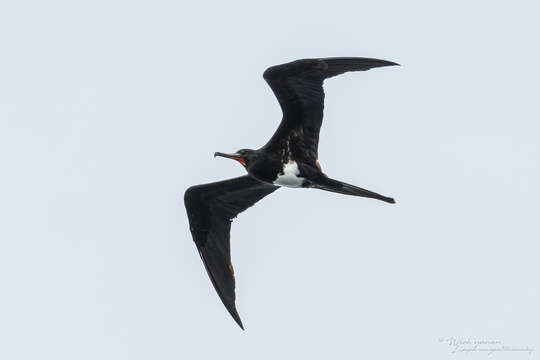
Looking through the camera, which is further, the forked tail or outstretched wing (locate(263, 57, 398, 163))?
outstretched wing (locate(263, 57, 398, 163))

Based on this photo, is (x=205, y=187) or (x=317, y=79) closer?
(x=317, y=79)

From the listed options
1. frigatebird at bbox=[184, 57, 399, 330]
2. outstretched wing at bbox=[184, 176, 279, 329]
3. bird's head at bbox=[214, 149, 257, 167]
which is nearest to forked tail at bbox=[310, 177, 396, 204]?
frigatebird at bbox=[184, 57, 399, 330]

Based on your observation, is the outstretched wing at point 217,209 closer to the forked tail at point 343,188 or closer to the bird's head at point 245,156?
the bird's head at point 245,156

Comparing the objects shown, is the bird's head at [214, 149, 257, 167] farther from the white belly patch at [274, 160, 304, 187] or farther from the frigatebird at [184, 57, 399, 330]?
the white belly patch at [274, 160, 304, 187]

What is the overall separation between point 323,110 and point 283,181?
1.02 metres

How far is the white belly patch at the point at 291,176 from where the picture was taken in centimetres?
1205

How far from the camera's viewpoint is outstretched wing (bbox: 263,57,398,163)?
456 inches

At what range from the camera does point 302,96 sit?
11.9 metres

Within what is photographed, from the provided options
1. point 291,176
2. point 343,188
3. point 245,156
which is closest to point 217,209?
point 245,156

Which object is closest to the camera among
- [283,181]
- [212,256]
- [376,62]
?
[376,62]

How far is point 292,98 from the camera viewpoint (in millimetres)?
11883

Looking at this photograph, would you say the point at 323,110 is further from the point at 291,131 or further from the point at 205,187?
the point at 205,187

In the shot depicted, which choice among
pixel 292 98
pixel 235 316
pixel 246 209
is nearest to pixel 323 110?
pixel 292 98

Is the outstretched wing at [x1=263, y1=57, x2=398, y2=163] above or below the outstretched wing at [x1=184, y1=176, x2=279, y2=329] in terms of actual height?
above
